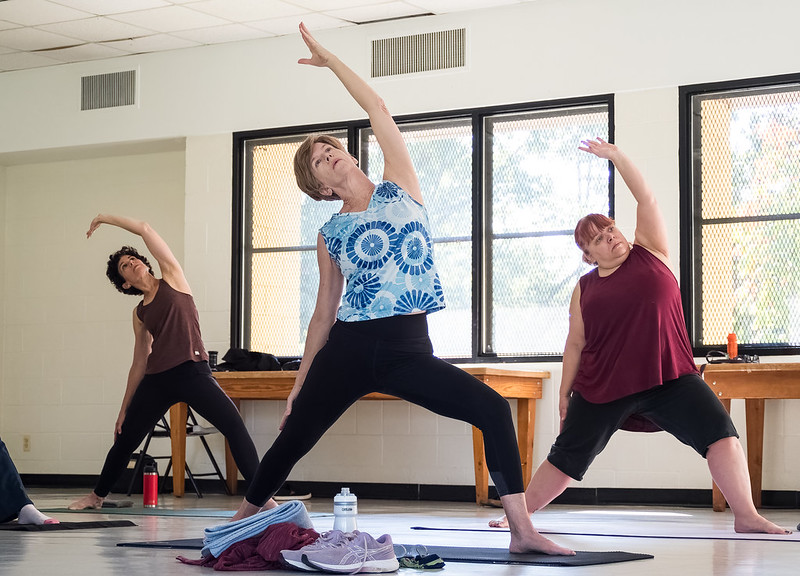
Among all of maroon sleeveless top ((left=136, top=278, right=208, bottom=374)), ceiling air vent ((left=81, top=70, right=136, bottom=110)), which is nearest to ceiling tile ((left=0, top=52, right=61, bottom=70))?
ceiling air vent ((left=81, top=70, right=136, bottom=110))

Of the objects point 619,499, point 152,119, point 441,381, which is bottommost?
point 619,499

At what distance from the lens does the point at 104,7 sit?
25.0ft

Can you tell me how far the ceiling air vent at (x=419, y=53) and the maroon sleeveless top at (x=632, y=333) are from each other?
11.8ft

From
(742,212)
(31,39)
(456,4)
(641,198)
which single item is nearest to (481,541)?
(641,198)

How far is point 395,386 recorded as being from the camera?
3.23 meters

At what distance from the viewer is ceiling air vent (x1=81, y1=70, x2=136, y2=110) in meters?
8.73

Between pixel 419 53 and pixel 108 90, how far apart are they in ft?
8.76

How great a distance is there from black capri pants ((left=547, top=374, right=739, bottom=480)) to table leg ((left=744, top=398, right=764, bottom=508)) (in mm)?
2362

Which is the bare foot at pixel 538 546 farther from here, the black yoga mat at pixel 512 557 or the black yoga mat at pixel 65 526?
the black yoga mat at pixel 65 526

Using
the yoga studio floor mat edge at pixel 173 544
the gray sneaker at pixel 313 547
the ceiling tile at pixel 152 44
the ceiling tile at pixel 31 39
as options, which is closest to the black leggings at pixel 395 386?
the gray sneaker at pixel 313 547

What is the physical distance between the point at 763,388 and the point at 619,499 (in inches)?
50.6

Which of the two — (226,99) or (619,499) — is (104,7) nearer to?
(226,99)

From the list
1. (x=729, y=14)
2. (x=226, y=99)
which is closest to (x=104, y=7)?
(x=226, y=99)

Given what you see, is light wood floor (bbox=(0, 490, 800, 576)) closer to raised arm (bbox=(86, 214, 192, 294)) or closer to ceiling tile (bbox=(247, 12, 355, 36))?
raised arm (bbox=(86, 214, 192, 294))
